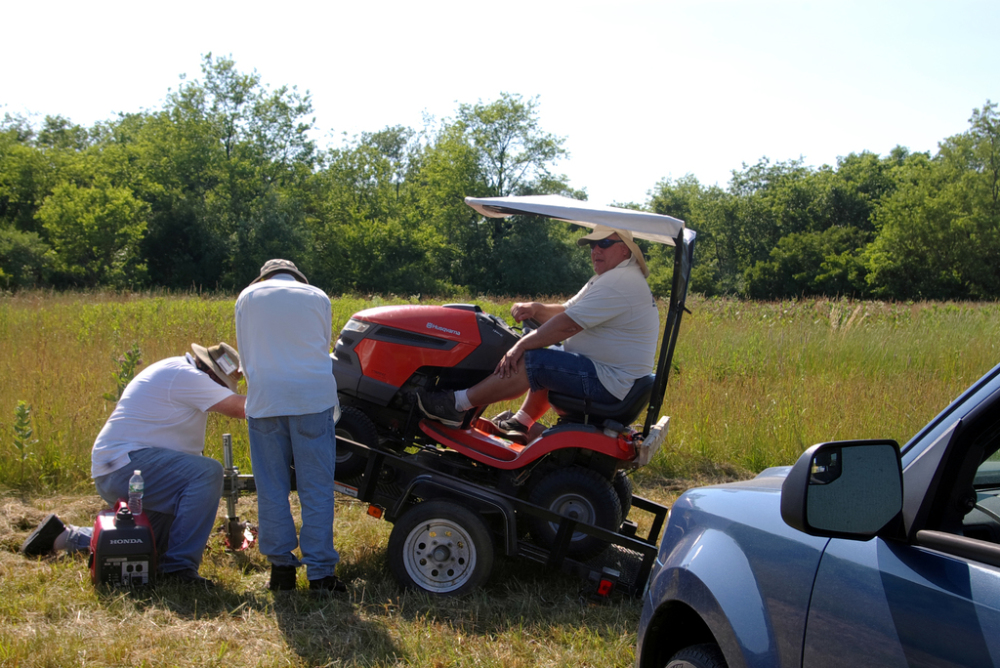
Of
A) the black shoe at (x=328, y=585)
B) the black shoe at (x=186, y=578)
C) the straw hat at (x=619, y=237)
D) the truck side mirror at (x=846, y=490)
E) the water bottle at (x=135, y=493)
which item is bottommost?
the black shoe at (x=186, y=578)

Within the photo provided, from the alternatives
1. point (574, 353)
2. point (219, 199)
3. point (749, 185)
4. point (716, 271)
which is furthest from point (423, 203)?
point (574, 353)

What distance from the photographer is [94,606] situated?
4.08 m

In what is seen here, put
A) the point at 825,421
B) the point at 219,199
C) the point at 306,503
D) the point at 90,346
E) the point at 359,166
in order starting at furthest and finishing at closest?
1. the point at 359,166
2. the point at 219,199
3. the point at 90,346
4. the point at 825,421
5. the point at 306,503

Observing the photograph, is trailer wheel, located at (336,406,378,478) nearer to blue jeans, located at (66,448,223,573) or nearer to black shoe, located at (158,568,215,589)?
blue jeans, located at (66,448,223,573)

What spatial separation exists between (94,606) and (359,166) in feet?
173

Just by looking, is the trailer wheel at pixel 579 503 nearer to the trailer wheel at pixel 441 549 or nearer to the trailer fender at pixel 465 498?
the trailer fender at pixel 465 498

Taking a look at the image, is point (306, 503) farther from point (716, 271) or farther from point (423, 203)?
point (716, 271)

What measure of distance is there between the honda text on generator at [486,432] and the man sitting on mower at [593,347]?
4.2 inches

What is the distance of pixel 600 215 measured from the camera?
4.18 meters

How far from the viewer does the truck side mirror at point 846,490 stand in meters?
1.68

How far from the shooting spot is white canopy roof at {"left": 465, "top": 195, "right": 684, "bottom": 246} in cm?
411

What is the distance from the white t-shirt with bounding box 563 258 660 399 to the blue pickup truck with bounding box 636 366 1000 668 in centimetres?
238

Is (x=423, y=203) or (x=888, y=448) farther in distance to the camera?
(x=423, y=203)

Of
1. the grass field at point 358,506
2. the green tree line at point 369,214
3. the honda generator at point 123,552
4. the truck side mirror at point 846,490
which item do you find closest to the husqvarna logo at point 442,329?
the grass field at point 358,506
